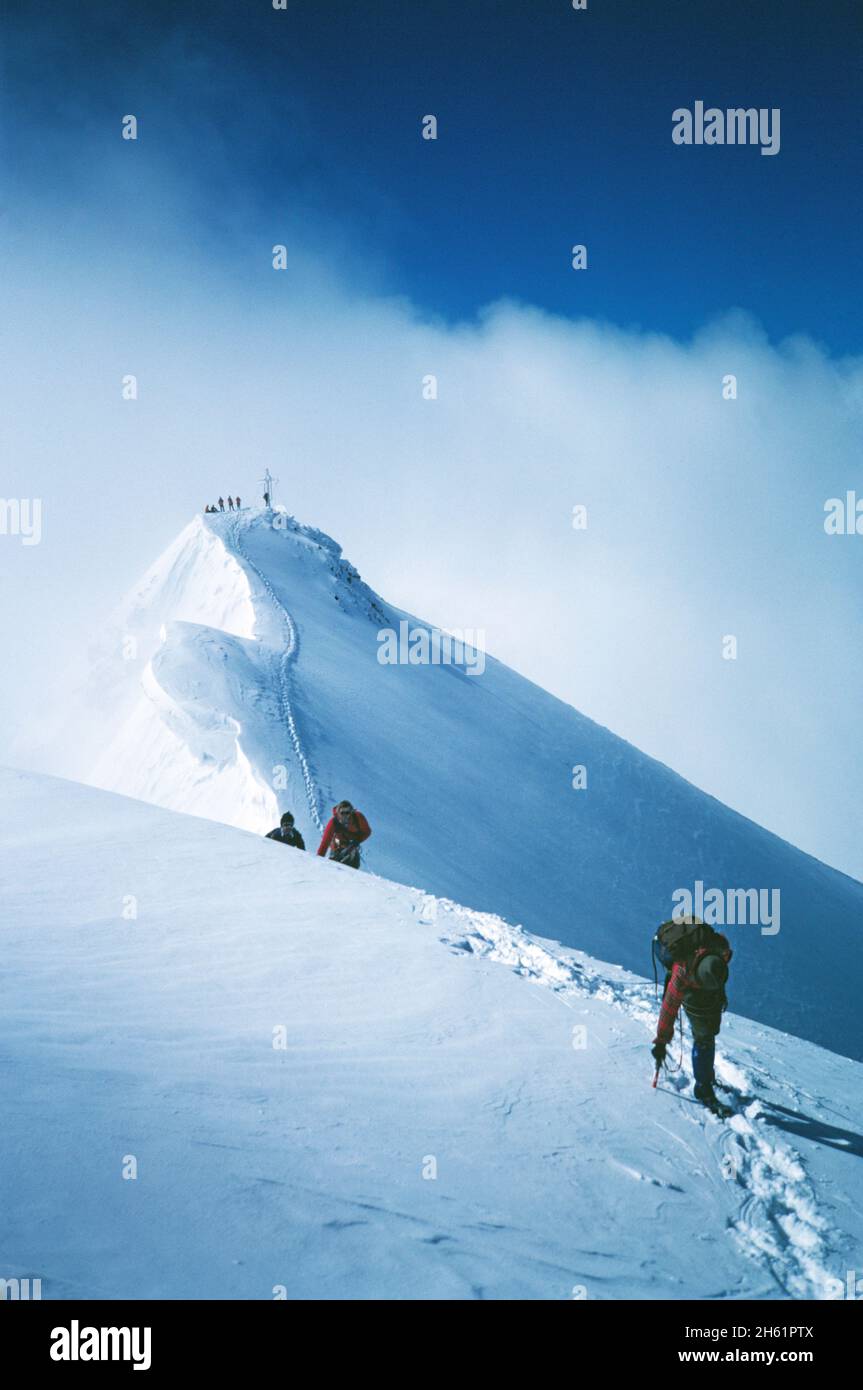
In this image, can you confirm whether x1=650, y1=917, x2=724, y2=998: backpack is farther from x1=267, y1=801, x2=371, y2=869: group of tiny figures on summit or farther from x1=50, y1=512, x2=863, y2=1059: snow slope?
x1=50, y1=512, x2=863, y2=1059: snow slope

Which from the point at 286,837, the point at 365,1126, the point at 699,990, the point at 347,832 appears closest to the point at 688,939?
the point at 699,990

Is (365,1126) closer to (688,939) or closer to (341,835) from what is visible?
(688,939)

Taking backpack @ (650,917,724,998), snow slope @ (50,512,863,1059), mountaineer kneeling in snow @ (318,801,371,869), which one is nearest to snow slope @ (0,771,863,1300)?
backpack @ (650,917,724,998)

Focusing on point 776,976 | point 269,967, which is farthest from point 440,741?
point 269,967

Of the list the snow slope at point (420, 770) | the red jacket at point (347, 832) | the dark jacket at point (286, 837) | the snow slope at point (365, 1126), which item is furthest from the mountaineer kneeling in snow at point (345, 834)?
the snow slope at point (365, 1126)

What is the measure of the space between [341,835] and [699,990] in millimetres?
7428

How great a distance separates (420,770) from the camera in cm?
2386

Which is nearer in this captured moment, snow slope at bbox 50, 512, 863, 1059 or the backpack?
the backpack

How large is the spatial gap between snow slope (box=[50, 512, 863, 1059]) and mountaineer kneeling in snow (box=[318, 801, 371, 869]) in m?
2.57

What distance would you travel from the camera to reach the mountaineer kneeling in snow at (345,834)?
1285cm

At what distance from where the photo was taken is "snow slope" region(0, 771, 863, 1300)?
153 inches

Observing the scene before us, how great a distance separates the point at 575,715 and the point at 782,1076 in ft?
108

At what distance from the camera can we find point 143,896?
9.41 meters
